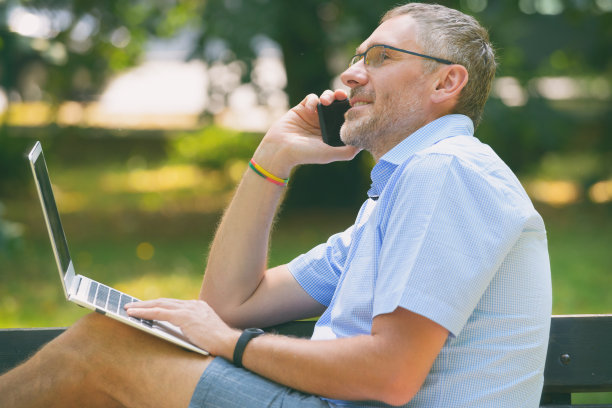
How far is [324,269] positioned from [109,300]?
80 cm

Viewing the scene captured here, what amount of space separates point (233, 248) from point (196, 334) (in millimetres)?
537

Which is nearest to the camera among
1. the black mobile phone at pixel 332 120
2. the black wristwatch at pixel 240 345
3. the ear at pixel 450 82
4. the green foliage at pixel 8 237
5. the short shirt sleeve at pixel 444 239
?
the short shirt sleeve at pixel 444 239

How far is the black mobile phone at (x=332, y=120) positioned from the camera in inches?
113

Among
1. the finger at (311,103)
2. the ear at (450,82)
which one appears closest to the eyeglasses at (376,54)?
the ear at (450,82)

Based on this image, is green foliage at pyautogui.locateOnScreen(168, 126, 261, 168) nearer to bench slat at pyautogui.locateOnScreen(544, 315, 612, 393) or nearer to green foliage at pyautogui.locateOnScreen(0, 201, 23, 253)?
green foliage at pyautogui.locateOnScreen(0, 201, 23, 253)

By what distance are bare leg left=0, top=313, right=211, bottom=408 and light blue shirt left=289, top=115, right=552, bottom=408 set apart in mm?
476

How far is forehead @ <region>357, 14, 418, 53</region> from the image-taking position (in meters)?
2.48

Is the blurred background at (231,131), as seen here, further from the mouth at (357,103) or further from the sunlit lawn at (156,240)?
the mouth at (357,103)

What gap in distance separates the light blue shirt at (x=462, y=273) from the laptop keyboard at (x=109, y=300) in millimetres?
638

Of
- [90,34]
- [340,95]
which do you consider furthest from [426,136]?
[90,34]

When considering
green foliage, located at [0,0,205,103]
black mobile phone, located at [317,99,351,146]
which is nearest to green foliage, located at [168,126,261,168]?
green foliage, located at [0,0,205,103]

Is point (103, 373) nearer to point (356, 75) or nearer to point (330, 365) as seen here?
point (330, 365)

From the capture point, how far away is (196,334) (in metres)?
2.26

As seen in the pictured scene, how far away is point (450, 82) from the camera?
244 centimetres
